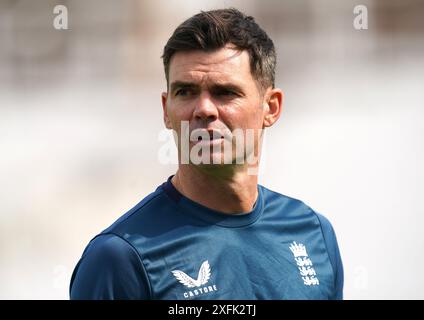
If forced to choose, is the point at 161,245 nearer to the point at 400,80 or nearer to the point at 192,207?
the point at 192,207

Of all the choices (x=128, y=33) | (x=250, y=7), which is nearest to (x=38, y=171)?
(x=128, y=33)

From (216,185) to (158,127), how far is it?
4208 millimetres

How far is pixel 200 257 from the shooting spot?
98.7 inches

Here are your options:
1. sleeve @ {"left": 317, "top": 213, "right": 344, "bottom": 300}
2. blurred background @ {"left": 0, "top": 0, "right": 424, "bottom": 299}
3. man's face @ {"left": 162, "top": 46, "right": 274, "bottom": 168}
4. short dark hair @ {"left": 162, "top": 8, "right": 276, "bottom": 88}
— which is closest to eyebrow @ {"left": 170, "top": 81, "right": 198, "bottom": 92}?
man's face @ {"left": 162, "top": 46, "right": 274, "bottom": 168}

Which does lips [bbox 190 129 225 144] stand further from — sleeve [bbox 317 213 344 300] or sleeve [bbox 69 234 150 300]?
sleeve [bbox 317 213 344 300]

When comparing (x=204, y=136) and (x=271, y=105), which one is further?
(x=271, y=105)

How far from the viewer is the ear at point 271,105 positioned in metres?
2.80

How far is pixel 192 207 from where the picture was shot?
2.61 m

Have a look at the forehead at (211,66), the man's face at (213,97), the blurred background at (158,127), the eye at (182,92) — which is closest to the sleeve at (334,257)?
the man's face at (213,97)

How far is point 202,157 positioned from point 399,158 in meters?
4.52

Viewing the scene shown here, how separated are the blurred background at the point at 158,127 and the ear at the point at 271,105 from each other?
10.6ft

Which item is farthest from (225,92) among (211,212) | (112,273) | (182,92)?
(112,273)

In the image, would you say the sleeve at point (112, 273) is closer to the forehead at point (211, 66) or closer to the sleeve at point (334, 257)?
the forehead at point (211, 66)

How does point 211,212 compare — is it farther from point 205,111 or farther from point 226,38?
point 226,38
